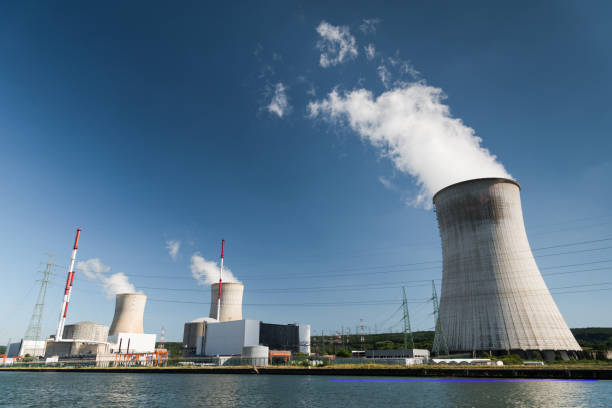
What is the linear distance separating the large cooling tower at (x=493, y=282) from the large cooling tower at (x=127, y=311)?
5895 cm

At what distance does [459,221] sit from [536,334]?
12.7m

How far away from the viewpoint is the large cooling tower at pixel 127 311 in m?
72.2

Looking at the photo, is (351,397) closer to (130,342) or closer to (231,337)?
(231,337)

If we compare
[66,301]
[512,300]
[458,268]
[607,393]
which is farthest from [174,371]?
[607,393]

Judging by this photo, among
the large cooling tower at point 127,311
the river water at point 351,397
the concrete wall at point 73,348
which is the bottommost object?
the river water at point 351,397

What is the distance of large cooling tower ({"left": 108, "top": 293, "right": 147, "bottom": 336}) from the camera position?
2842 inches

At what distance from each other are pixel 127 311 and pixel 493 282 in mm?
66693

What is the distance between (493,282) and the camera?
3606 centimetres

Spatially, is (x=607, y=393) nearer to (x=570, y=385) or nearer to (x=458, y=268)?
(x=570, y=385)

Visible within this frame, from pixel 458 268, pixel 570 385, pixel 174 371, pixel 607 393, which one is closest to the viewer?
pixel 607 393

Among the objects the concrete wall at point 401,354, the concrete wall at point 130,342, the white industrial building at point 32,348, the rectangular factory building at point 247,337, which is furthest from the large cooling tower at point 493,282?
the white industrial building at point 32,348

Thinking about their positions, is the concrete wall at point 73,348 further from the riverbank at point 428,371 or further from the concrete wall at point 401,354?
the concrete wall at point 401,354

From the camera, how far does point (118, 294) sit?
72.5 m

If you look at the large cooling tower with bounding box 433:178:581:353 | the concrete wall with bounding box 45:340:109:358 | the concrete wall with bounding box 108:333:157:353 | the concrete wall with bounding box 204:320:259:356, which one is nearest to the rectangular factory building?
the concrete wall with bounding box 204:320:259:356
